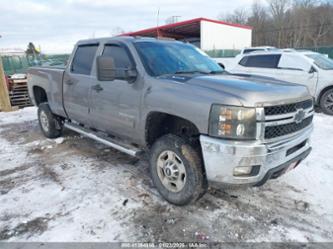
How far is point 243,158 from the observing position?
98.7 inches

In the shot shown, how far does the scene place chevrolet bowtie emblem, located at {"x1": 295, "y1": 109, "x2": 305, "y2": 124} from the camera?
288 cm

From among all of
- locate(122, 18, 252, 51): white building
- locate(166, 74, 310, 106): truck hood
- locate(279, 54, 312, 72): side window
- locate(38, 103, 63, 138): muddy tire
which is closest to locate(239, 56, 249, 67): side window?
locate(279, 54, 312, 72): side window

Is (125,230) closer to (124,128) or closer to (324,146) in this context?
(124,128)

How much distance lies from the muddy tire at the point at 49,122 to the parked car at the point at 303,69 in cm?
518

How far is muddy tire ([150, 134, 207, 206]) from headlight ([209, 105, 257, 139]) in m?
0.51

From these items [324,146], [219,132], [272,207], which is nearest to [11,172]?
[219,132]

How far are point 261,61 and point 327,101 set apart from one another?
244cm

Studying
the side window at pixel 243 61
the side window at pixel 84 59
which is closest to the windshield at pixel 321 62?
the side window at pixel 243 61

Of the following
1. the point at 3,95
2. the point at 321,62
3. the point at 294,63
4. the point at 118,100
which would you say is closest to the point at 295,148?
the point at 118,100

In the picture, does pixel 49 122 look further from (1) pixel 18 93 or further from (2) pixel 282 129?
(1) pixel 18 93

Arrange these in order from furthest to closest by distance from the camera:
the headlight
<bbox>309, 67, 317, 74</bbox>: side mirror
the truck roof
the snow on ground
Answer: <bbox>309, 67, 317, 74</bbox>: side mirror < the truck roof < the snow on ground < the headlight

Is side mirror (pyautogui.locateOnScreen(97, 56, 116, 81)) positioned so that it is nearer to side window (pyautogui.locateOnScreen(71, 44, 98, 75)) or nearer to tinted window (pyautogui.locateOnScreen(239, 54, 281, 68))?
side window (pyautogui.locateOnScreen(71, 44, 98, 75))

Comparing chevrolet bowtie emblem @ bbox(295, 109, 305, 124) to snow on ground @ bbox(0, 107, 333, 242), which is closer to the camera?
snow on ground @ bbox(0, 107, 333, 242)

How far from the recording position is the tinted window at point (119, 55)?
3726mm
